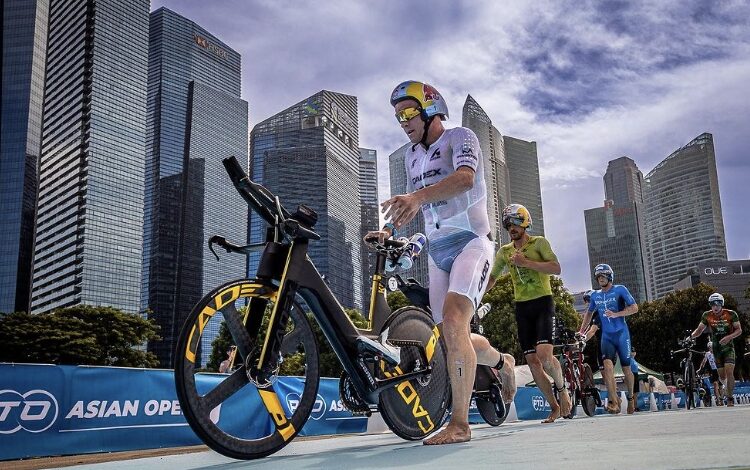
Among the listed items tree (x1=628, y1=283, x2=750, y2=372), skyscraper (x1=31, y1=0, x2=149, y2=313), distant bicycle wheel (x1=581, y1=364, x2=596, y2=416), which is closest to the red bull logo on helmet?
distant bicycle wheel (x1=581, y1=364, x2=596, y2=416)

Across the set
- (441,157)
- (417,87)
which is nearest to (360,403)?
(441,157)

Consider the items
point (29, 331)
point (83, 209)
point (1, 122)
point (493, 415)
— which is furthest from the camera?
point (1, 122)

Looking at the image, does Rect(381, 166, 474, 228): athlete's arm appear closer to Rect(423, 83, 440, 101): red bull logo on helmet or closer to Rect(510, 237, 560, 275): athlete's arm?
Rect(423, 83, 440, 101): red bull logo on helmet

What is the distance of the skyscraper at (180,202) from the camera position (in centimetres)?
16662

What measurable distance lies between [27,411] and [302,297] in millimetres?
5862

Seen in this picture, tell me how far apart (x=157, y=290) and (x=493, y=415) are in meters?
168

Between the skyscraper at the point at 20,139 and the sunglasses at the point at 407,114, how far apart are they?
530ft

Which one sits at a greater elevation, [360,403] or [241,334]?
[241,334]

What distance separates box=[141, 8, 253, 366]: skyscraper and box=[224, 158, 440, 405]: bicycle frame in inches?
6414

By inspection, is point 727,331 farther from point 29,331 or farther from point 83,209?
point 83,209

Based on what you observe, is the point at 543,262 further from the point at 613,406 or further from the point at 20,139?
the point at 20,139

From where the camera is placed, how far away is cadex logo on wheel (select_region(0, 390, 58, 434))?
24.4 ft

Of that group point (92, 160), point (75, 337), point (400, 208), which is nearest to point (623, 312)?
point (400, 208)

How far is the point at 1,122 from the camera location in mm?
153500
